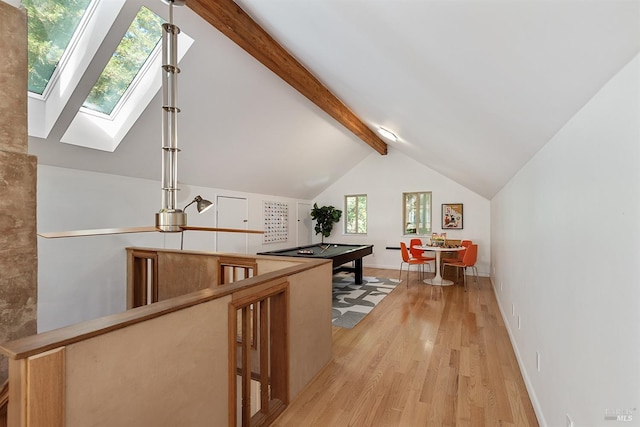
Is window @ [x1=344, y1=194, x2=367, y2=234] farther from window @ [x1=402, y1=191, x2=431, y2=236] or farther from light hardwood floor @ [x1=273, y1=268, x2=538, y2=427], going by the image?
light hardwood floor @ [x1=273, y1=268, x2=538, y2=427]

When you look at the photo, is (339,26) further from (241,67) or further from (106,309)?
(106,309)

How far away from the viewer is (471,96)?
1652 mm

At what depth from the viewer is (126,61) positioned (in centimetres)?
291

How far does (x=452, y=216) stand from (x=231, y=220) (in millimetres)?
4793

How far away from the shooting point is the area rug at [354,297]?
3789 mm

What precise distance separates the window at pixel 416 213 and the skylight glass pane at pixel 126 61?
576cm

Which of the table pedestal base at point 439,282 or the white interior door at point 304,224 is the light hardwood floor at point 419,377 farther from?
the white interior door at point 304,224

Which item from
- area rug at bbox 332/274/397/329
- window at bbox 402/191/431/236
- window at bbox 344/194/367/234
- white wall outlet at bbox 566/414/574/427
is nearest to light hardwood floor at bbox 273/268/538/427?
area rug at bbox 332/274/397/329

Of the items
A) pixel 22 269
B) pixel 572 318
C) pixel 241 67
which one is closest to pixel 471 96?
pixel 572 318

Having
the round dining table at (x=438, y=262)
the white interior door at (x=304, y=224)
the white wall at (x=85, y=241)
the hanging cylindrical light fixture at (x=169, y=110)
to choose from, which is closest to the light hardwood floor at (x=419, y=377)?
the round dining table at (x=438, y=262)

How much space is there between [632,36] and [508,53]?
0.38m

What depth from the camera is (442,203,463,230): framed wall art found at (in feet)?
21.5
